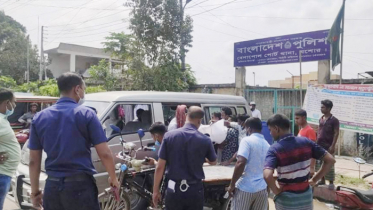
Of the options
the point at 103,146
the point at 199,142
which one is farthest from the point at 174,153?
the point at 103,146

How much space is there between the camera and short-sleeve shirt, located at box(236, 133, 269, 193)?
12.3 feet

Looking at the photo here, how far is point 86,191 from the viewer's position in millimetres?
2605

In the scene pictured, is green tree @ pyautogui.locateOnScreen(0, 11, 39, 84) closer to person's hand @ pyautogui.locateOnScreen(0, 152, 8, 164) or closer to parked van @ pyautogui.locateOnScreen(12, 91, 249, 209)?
parked van @ pyautogui.locateOnScreen(12, 91, 249, 209)

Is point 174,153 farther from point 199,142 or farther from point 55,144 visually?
point 55,144

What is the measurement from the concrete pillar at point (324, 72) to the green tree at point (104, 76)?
26.7 ft

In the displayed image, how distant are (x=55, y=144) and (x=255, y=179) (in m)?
2.18

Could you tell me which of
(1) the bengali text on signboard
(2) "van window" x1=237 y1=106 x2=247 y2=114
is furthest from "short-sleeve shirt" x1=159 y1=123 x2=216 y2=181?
(1) the bengali text on signboard

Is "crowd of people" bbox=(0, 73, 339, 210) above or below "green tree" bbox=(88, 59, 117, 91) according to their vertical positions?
below

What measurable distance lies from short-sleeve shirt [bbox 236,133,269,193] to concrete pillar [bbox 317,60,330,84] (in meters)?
7.15

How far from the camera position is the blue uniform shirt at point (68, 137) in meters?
2.58

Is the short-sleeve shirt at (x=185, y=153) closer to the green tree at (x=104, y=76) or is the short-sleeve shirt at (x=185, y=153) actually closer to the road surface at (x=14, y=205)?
the road surface at (x=14, y=205)

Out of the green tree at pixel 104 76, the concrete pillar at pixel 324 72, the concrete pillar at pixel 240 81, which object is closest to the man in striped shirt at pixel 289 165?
the concrete pillar at pixel 324 72

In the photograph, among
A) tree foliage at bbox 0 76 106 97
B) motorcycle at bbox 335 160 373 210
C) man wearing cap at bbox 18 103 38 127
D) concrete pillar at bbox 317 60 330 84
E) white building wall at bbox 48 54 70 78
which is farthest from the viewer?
white building wall at bbox 48 54 70 78

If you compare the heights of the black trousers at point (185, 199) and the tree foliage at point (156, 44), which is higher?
the tree foliage at point (156, 44)
